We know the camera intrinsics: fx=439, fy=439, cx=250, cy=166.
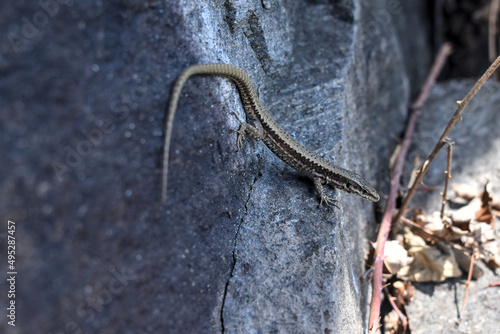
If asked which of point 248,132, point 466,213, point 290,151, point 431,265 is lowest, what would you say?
point 431,265

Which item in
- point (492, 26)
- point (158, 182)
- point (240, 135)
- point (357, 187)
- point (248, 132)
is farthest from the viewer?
point (492, 26)

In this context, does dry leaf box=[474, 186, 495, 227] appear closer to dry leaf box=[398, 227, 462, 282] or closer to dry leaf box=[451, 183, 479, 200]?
dry leaf box=[451, 183, 479, 200]

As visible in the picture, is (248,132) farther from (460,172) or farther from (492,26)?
(492,26)

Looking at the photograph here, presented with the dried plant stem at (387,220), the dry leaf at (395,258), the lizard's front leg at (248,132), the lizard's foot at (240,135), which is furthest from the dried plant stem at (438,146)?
the lizard's foot at (240,135)

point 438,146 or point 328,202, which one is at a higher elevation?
point 438,146

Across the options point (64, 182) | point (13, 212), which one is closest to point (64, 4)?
point (64, 182)

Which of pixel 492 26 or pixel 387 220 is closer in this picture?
pixel 387 220

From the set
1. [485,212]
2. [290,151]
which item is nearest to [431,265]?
[485,212]
